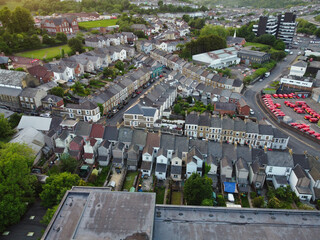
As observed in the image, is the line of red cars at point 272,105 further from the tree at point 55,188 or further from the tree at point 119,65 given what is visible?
the tree at point 55,188

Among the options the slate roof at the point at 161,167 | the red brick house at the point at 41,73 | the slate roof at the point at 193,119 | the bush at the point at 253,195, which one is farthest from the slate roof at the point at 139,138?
the red brick house at the point at 41,73

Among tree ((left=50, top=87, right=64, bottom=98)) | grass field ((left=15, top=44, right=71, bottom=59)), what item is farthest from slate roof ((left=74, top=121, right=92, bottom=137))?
grass field ((left=15, top=44, right=71, bottom=59))

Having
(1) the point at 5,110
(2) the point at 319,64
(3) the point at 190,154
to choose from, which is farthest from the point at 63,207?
(2) the point at 319,64

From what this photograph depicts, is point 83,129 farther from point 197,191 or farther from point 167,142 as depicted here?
point 197,191

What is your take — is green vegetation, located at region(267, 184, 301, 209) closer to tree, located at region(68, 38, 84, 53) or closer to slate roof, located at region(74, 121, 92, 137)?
slate roof, located at region(74, 121, 92, 137)

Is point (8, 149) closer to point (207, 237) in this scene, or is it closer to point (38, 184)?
point (38, 184)

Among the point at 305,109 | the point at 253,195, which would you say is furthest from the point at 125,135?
the point at 305,109
